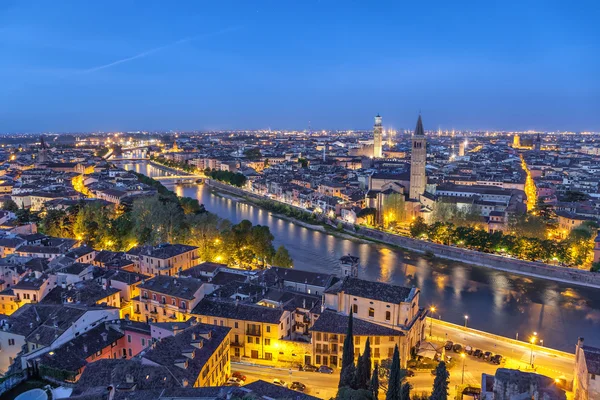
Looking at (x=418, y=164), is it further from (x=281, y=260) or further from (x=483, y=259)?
(x=281, y=260)

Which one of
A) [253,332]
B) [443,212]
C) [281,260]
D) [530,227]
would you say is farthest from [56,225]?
[530,227]

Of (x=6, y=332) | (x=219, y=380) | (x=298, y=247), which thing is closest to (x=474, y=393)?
(x=219, y=380)

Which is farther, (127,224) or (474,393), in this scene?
(127,224)

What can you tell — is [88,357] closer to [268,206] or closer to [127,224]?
[127,224]

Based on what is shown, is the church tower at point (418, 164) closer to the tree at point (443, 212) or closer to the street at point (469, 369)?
the tree at point (443, 212)

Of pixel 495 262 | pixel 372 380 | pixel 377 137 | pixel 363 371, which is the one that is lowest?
pixel 495 262

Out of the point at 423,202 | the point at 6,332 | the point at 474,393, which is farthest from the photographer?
the point at 423,202

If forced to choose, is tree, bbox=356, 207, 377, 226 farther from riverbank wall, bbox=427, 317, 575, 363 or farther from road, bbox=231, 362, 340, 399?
road, bbox=231, 362, 340, 399
